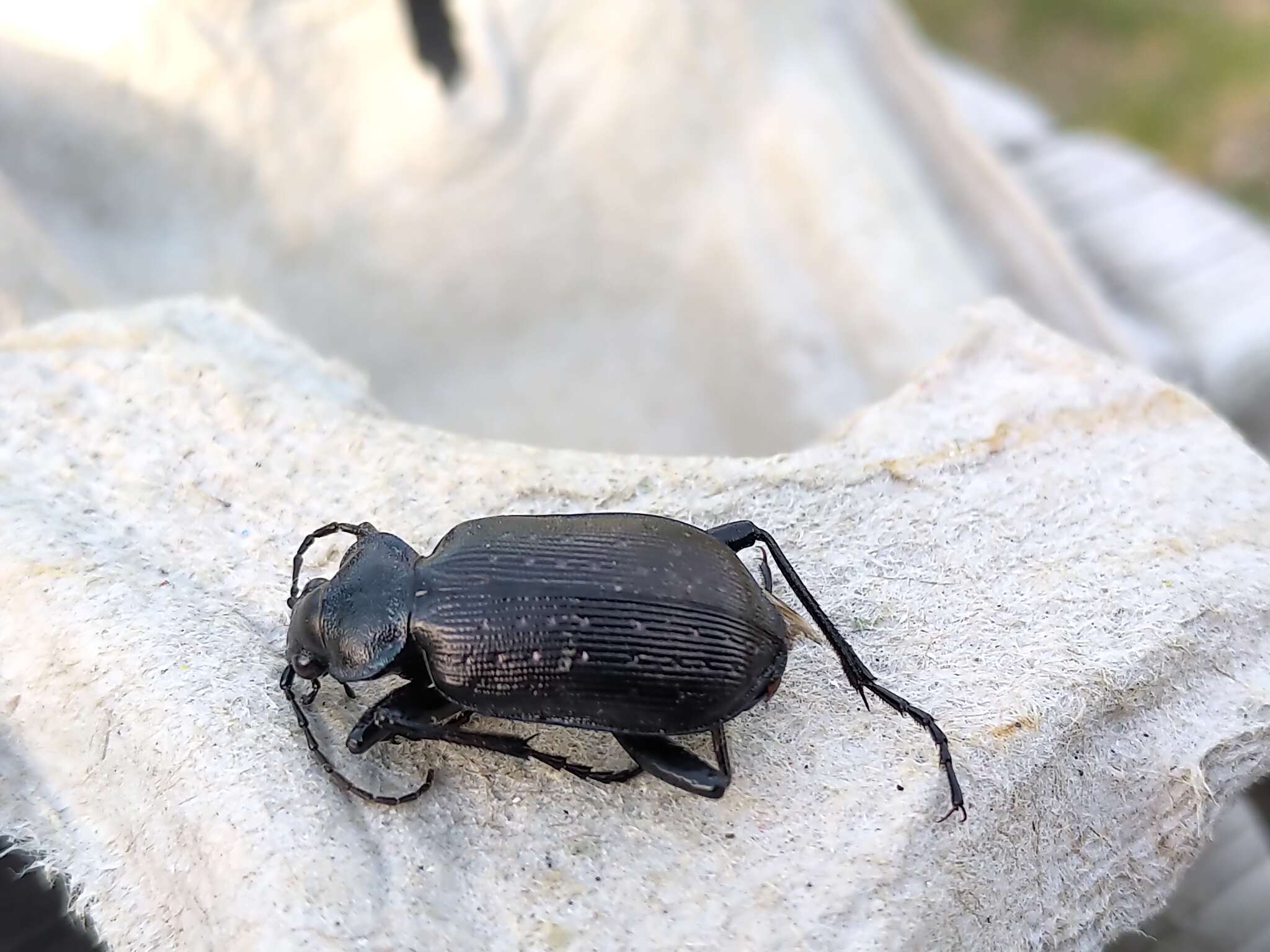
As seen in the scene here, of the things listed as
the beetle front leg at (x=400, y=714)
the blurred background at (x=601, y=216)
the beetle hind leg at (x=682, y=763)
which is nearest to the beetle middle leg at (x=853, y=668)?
the beetle hind leg at (x=682, y=763)

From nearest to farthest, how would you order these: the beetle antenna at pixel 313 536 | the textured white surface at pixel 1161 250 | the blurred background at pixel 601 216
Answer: the beetle antenna at pixel 313 536
the blurred background at pixel 601 216
the textured white surface at pixel 1161 250

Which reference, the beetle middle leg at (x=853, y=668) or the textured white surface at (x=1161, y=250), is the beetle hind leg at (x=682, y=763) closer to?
the beetle middle leg at (x=853, y=668)

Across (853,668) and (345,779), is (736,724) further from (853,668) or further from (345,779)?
(345,779)

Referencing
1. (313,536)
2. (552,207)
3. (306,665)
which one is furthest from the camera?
(552,207)

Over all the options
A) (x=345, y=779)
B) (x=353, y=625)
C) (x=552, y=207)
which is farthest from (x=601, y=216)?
(x=345, y=779)

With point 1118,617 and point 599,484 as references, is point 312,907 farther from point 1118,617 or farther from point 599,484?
point 1118,617
